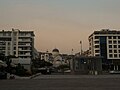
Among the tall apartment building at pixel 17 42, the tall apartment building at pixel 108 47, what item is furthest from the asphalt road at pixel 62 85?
the tall apartment building at pixel 17 42

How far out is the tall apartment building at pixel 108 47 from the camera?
128 m

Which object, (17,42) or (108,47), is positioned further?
(17,42)

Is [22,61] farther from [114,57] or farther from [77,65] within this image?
[114,57]

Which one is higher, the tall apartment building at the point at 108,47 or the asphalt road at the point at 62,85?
the tall apartment building at the point at 108,47

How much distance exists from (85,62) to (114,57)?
38710 millimetres

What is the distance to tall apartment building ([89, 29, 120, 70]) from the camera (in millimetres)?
128250

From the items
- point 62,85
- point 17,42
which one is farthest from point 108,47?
point 62,85

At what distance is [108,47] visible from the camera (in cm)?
12900

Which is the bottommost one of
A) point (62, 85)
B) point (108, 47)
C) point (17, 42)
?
point (62, 85)

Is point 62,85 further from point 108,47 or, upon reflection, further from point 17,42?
point 17,42

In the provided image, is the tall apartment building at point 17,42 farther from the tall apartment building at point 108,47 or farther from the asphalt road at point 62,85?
the asphalt road at point 62,85

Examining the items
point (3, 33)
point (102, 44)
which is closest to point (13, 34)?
point (3, 33)

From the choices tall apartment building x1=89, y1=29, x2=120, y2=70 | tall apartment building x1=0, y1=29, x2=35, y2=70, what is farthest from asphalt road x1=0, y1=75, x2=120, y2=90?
tall apartment building x1=0, y1=29, x2=35, y2=70

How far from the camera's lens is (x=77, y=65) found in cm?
9456
